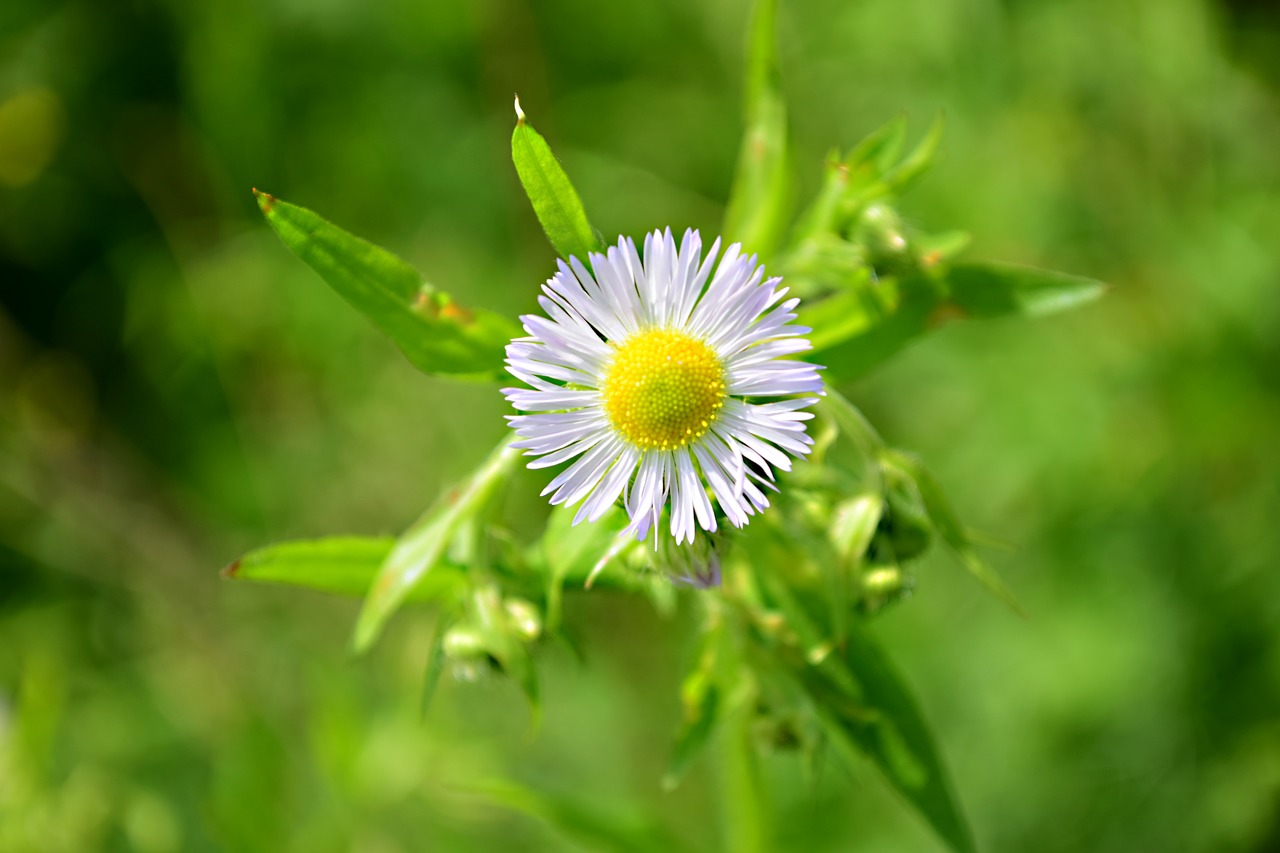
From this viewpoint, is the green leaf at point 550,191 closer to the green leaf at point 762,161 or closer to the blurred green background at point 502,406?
the green leaf at point 762,161

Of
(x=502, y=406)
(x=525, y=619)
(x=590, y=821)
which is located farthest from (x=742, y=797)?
(x=502, y=406)

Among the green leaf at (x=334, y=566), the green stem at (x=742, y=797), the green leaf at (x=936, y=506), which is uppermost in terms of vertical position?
the green leaf at (x=936, y=506)

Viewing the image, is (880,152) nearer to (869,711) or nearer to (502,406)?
(869,711)

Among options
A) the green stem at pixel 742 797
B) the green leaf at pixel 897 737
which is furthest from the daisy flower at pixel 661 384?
the green stem at pixel 742 797

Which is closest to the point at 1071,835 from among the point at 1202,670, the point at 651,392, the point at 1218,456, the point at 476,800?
the point at 1202,670

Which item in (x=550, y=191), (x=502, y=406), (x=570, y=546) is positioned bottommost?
(x=502, y=406)

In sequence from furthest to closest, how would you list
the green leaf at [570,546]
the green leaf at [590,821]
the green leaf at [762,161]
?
the green leaf at [590,821], the green leaf at [762,161], the green leaf at [570,546]

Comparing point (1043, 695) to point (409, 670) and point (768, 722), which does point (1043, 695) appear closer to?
point (768, 722)

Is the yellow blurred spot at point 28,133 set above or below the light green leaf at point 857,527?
below
